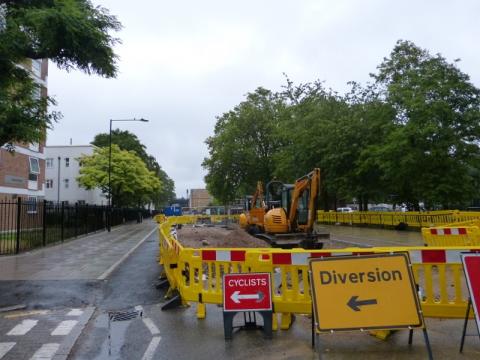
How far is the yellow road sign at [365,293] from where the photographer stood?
519cm

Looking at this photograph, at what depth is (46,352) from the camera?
19.2 ft

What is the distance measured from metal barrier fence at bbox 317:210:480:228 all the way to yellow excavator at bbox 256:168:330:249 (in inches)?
366

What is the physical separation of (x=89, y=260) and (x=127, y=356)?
1009 centimetres

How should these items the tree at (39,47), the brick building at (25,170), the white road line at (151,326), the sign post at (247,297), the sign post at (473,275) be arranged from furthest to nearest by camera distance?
the brick building at (25,170), the tree at (39,47), the white road line at (151,326), the sign post at (247,297), the sign post at (473,275)

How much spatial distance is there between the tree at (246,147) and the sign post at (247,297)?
150 ft

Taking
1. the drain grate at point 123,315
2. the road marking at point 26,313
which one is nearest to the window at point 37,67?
the road marking at point 26,313

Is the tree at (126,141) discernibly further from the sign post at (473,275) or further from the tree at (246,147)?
the sign post at (473,275)

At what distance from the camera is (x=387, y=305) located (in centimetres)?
527

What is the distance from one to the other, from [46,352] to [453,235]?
1055 centimetres

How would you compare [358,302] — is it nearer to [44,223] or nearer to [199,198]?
[44,223]

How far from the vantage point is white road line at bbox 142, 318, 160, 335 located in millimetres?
6667

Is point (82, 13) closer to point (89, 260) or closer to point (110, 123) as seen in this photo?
point (89, 260)

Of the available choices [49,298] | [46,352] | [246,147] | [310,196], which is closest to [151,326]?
[46,352]

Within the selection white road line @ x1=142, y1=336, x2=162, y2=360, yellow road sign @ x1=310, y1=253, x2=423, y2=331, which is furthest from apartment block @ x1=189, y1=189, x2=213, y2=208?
yellow road sign @ x1=310, y1=253, x2=423, y2=331
